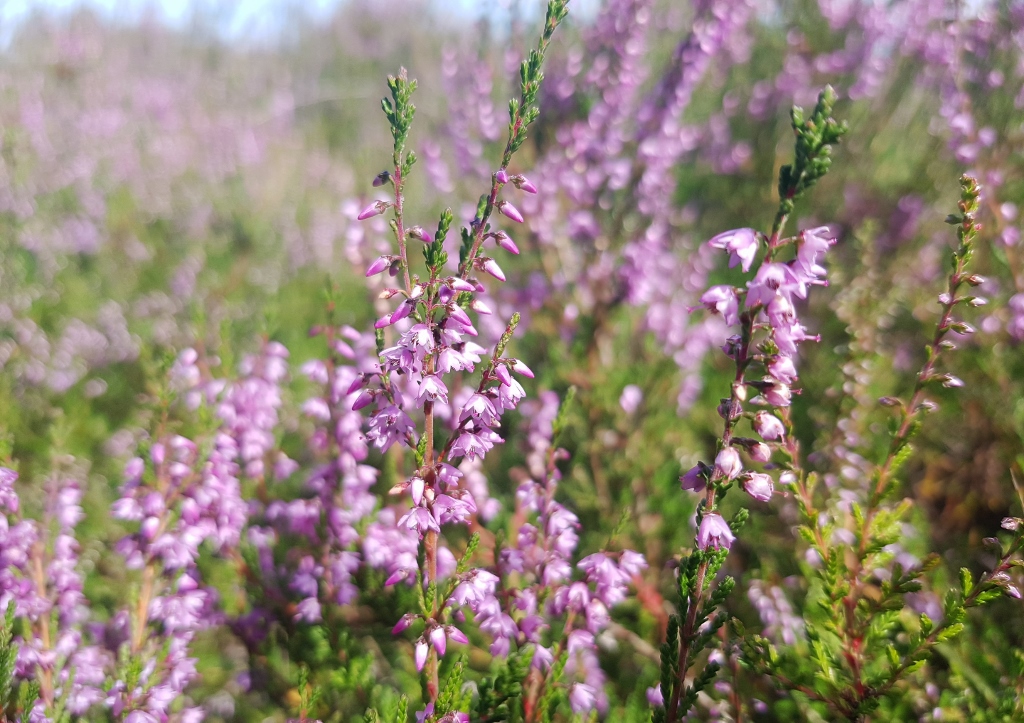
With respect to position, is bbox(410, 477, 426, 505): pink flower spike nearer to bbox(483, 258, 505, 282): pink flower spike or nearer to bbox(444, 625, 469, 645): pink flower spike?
bbox(444, 625, 469, 645): pink flower spike

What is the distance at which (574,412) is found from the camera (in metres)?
4.31

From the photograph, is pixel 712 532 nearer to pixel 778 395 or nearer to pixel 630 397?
pixel 778 395

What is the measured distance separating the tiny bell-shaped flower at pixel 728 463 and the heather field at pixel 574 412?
0.01 meters

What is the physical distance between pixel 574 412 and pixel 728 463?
2.76 meters

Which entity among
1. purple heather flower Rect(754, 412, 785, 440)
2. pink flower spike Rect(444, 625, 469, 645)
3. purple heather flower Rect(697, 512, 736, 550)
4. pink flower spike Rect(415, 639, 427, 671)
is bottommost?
pink flower spike Rect(415, 639, 427, 671)

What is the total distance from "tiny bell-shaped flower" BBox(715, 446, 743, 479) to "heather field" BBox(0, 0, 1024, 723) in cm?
1

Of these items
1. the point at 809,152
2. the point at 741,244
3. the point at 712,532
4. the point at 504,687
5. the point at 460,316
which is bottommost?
the point at 504,687

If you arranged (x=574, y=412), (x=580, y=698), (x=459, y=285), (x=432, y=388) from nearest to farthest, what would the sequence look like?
(x=459, y=285) < (x=432, y=388) < (x=580, y=698) < (x=574, y=412)

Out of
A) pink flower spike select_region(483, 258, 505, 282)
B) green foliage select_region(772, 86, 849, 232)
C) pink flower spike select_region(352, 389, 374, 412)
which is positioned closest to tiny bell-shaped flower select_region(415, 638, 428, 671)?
pink flower spike select_region(352, 389, 374, 412)

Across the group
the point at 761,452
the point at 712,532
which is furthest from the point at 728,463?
the point at 712,532

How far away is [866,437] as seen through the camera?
3.48m

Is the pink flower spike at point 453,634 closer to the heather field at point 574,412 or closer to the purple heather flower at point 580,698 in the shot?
the heather field at point 574,412

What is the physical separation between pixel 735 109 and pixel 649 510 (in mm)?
5353

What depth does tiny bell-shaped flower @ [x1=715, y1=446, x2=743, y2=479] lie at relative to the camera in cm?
156
